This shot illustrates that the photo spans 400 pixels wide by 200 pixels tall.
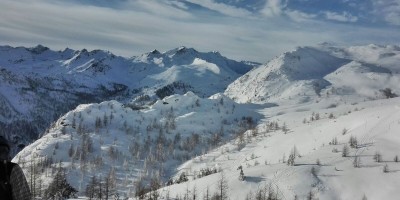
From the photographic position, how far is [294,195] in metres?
97.4

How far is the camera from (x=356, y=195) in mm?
94188

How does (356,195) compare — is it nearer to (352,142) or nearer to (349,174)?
(349,174)

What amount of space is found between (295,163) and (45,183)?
115m

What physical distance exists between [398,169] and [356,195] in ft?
34.6

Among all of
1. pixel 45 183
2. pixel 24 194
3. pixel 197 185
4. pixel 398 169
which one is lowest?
pixel 45 183

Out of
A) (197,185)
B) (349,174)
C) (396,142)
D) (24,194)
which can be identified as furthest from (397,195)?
(24,194)

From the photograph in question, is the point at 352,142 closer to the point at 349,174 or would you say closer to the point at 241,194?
the point at 349,174

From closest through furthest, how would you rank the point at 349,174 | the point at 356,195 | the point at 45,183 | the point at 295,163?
the point at 356,195 → the point at 349,174 → the point at 295,163 → the point at 45,183

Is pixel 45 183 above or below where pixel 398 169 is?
below

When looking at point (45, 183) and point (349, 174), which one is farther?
point (45, 183)

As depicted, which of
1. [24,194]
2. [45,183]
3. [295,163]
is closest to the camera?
[24,194]

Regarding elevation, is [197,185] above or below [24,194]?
below

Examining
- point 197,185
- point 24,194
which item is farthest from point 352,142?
point 24,194

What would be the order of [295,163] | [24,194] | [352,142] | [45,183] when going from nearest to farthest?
1. [24,194]
2. [295,163]
3. [352,142]
4. [45,183]
